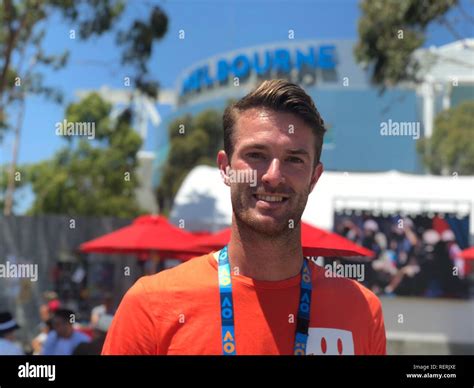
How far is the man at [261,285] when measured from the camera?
1934 millimetres

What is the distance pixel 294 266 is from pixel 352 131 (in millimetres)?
23836

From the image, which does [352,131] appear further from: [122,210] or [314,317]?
[314,317]

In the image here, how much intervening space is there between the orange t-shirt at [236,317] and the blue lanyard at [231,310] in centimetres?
2

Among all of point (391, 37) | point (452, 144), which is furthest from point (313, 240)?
point (452, 144)

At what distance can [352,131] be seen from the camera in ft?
83.6

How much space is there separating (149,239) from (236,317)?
766 centimetres

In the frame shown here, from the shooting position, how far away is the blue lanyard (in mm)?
1918

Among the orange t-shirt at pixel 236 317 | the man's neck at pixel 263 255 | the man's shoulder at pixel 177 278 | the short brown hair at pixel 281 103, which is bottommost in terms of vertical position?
the orange t-shirt at pixel 236 317

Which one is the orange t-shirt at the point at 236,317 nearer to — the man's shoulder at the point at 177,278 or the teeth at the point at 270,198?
the man's shoulder at the point at 177,278

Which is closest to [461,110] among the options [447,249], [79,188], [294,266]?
[447,249]

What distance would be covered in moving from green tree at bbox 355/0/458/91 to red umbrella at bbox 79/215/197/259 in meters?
4.98

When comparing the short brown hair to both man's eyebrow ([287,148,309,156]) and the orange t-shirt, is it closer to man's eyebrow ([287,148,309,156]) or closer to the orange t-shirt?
man's eyebrow ([287,148,309,156])

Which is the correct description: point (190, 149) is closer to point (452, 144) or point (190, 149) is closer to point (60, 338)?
point (452, 144)

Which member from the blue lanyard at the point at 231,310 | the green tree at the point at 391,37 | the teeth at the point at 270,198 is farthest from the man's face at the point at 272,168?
the green tree at the point at 391,37
